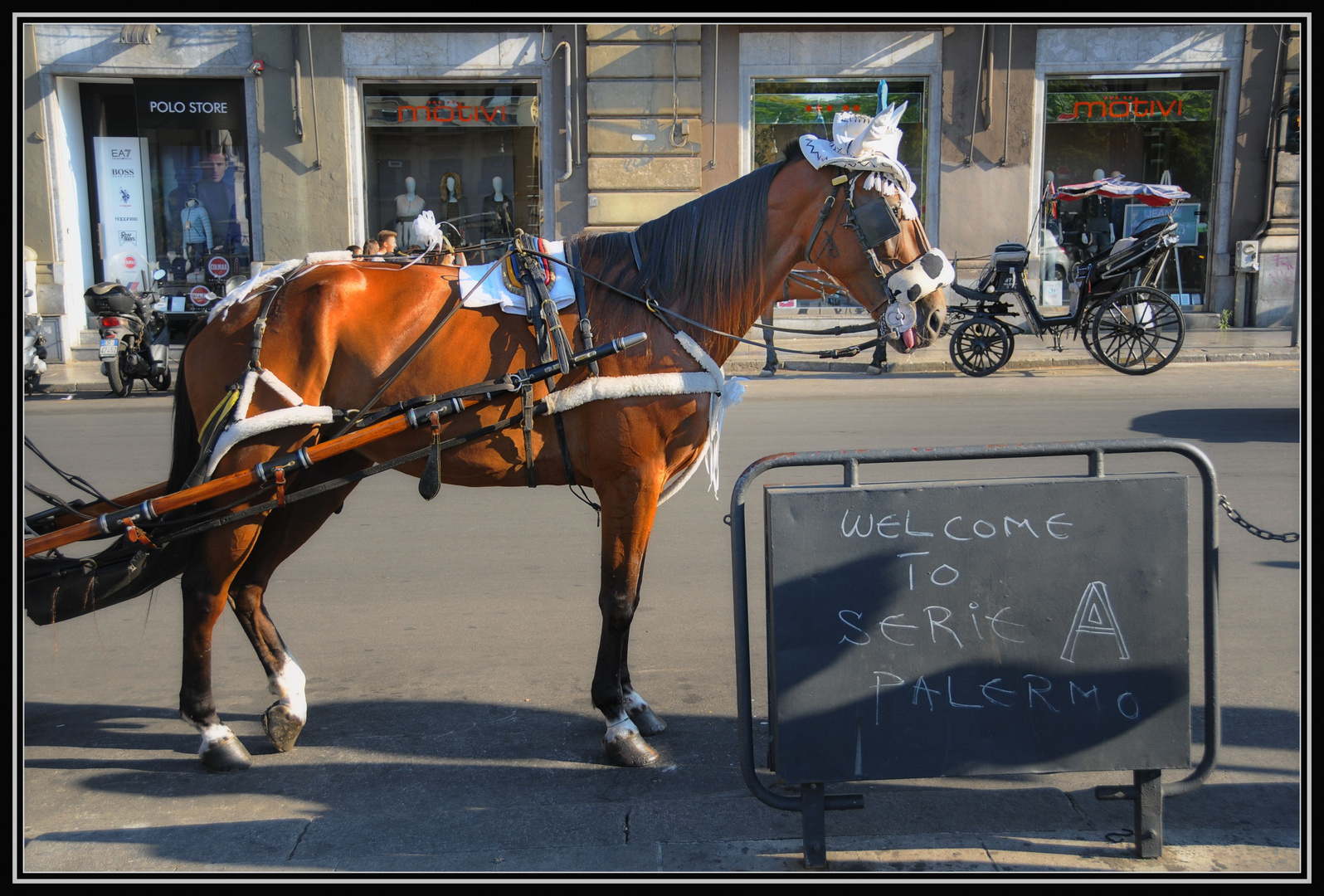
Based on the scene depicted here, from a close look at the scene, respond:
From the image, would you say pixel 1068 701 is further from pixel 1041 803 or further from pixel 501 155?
pixel 501 155

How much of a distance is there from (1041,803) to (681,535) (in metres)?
3.45

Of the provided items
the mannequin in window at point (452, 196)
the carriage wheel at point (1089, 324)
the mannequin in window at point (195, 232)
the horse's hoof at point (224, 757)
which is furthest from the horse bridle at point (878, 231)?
the mannequin in window at point (195, 232)

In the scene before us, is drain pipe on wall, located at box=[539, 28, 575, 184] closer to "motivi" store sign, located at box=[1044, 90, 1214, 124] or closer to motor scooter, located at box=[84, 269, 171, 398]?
motor scooter, located at box=[84, 269, 171, 398]

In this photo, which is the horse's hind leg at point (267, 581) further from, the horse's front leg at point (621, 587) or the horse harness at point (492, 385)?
the horse's front leg at point (621, 587)

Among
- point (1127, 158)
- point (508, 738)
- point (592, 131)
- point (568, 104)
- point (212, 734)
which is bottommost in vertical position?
point (508, 738)

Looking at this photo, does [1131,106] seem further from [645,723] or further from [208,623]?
[208,623]

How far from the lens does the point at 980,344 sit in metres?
13.6

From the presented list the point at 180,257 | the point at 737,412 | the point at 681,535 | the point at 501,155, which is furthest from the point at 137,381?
the point at 681,535

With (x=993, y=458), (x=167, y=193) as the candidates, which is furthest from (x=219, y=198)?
(x=993, y=458)

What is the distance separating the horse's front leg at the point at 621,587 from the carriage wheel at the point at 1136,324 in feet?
36.7

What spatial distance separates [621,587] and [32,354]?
43.6 ft

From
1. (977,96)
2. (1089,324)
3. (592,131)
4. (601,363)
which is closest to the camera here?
(601,363)

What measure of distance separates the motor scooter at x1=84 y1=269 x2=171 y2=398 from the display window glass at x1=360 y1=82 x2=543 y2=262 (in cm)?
491

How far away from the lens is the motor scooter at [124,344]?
13289 millimetres
